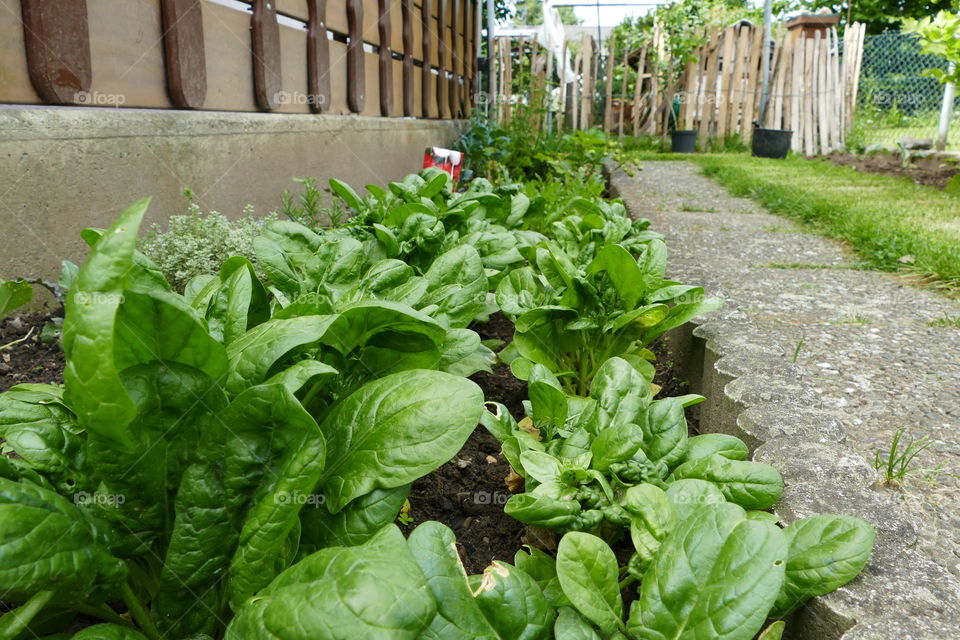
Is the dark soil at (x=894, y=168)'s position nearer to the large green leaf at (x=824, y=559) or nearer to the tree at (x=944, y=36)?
the tree at (x=944, y=36)

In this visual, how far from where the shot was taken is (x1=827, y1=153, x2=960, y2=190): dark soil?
790cm

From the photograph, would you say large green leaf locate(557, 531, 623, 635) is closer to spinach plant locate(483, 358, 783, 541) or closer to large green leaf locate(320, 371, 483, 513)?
spinach plant locate(483, 358, 783, 541)

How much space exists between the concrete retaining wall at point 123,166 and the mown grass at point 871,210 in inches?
129

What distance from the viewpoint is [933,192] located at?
6.80 meters

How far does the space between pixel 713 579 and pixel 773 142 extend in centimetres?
1162

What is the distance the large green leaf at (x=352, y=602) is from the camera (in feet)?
2.74

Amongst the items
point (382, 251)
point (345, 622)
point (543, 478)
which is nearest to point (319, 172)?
point (382, 251)

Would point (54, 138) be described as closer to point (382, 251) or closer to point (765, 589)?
point (382, 251)

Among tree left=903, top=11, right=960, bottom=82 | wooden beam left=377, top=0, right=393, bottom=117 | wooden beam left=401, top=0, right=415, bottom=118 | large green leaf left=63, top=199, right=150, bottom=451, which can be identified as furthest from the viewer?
wooden beam left=401, top=0, right=415, bottom=118

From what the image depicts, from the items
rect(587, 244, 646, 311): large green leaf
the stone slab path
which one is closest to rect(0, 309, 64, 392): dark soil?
rect(587, 244, 646, 311): large green leaf

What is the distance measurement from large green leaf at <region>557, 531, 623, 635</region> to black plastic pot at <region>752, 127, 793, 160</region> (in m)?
11.5

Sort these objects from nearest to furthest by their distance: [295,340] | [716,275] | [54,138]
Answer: [295,340], [54,138], [716,275]

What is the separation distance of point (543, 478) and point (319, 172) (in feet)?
12.0

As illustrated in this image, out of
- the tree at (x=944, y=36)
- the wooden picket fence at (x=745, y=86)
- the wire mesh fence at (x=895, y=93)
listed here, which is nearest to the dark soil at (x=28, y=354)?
the tree at (x=944, y=36)
